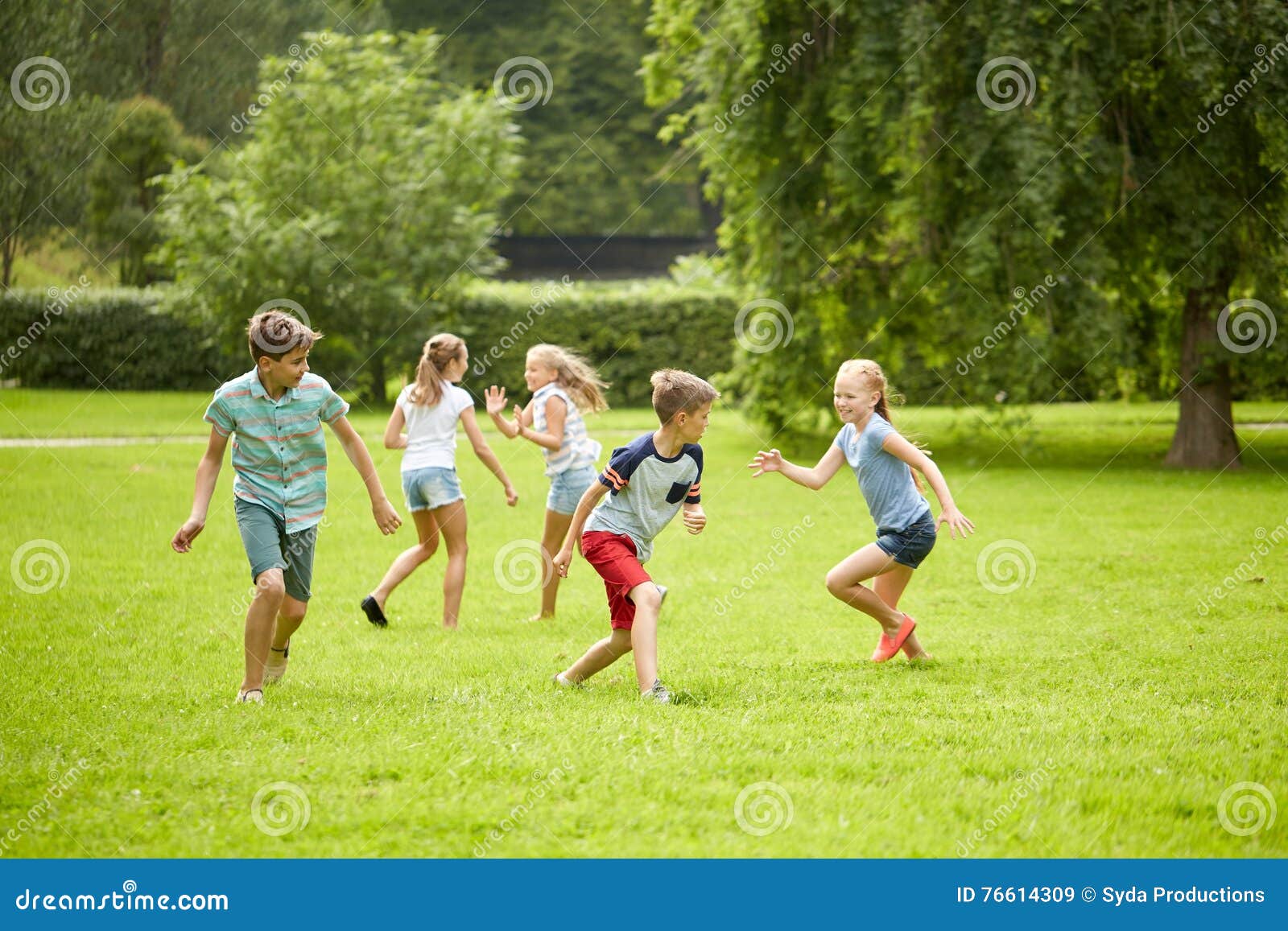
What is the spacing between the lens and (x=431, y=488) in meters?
8.16

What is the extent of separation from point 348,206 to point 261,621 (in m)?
22.4

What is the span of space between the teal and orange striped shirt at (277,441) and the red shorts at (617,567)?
133 cm

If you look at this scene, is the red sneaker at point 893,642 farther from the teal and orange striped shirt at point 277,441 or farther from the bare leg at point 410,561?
the teal and orange striped shirt at point 277,441

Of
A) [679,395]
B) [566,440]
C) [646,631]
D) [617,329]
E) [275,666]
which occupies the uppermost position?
[617,329]

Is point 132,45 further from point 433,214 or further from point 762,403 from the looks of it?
point 762,403

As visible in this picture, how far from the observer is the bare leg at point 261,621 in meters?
5.88

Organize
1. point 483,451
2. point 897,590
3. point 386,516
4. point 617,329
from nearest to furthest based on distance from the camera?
point 386,516 → point 897,590 → point 483,451 → point 617,329

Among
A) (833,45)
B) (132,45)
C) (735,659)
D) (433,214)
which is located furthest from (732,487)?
(132,45)

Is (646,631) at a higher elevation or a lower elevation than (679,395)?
lower

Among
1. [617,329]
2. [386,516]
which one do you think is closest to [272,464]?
[386,516]

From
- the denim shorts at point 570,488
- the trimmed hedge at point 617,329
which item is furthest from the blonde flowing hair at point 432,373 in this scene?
the trimmed hedge at point 617,329

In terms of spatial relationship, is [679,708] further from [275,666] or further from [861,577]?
[275,666]

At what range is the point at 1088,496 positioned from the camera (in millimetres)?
14562

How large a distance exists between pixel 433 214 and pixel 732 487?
14148mm
